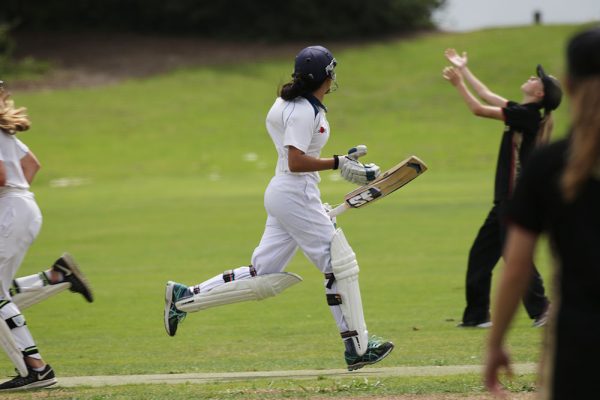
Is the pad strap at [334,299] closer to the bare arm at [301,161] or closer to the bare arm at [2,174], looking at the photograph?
the bare arm at [301,161]

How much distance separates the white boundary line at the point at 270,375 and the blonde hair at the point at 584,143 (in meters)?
4.09

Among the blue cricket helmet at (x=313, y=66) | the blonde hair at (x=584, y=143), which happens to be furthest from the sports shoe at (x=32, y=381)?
the blonde hair at (x=584, y=143)

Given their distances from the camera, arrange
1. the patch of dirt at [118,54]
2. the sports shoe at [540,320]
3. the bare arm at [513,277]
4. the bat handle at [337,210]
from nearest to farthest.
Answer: the bare arm at [513,277], the bat handle at [337,210], the sports shoe at [540,320], the patch of dirt at [118,54]

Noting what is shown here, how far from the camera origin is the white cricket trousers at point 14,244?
7.30 metres

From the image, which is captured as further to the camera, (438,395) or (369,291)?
(369,291)

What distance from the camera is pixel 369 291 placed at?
473 inches

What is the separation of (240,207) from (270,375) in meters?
15.0

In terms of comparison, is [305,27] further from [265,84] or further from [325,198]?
[325,198]

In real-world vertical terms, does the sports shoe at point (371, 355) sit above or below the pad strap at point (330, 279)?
below

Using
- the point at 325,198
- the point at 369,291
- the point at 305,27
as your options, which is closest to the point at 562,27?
the point at 305,27

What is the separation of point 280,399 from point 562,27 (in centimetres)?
5018

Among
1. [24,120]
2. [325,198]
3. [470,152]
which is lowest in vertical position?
[470,152]

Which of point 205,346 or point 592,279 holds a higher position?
point 592,279

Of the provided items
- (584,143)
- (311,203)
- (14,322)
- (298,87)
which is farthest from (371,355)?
(584,143)
